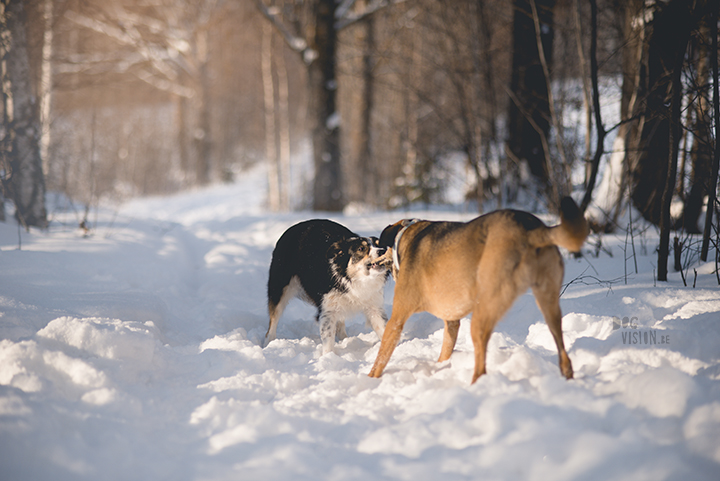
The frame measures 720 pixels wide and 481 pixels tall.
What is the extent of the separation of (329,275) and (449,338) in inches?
48.1

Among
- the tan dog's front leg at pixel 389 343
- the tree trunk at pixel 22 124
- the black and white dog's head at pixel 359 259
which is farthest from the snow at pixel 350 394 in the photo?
the tree trunk at pixel 22 124

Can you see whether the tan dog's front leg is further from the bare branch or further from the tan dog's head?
the bare branch

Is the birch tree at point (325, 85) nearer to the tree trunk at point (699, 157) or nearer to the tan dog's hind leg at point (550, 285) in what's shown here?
the tree trunk at point (699, 157)

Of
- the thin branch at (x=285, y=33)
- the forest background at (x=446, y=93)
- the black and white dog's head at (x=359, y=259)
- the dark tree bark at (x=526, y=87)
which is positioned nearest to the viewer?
the black and white dog's head at (x=359, y=259)

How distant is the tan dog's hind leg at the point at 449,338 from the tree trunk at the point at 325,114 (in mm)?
7377

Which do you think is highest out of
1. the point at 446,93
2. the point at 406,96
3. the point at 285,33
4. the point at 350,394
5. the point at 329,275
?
the point at 285,33

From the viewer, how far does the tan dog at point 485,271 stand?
210 centimetres

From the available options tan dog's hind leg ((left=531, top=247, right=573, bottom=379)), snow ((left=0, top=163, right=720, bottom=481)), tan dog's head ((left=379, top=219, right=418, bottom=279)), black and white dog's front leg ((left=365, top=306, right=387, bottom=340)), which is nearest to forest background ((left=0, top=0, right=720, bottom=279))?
snow ((left=0, top=163, right=720, bottom=481))

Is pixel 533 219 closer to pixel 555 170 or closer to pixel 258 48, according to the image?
pixel 555 170

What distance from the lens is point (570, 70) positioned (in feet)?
22.0

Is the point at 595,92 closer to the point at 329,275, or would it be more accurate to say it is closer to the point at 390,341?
the point at 329,275

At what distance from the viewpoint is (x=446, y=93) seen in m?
12.7

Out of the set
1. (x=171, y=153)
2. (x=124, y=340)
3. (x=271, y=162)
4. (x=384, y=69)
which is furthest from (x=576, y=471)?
(x=171, y=153)

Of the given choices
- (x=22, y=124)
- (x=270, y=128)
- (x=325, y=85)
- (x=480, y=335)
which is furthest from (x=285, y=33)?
(x=480, y=335)
